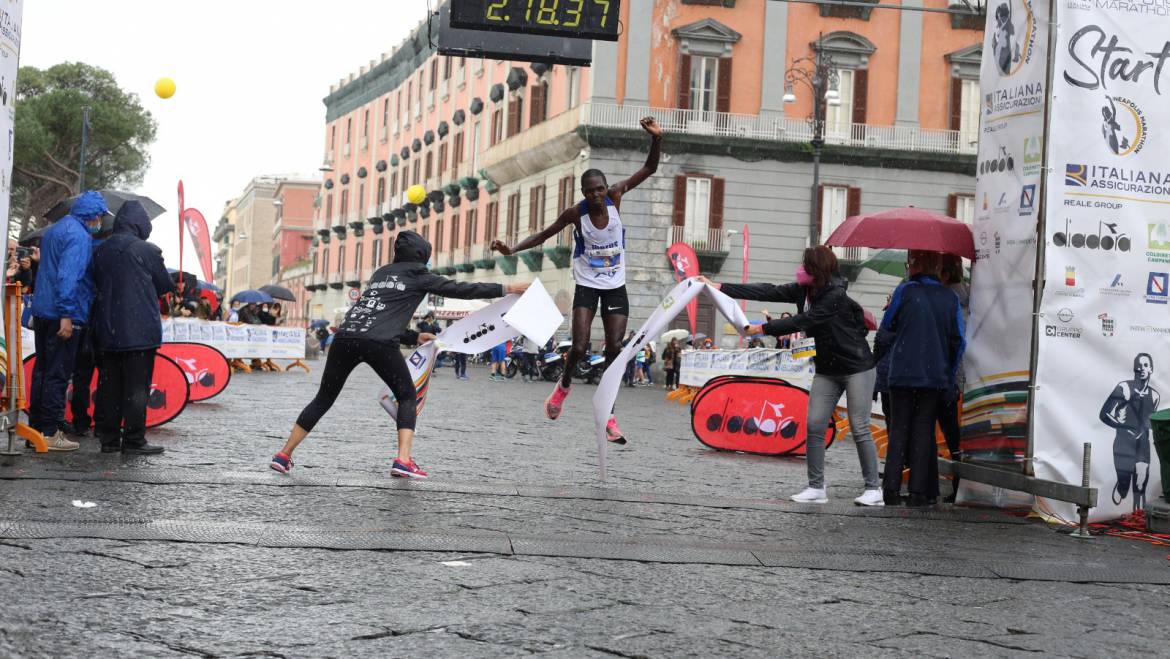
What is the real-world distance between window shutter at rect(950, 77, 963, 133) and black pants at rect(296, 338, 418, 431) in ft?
110

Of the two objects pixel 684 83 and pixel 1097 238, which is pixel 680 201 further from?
pixel 1097 238

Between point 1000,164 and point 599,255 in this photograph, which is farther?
point 599,255

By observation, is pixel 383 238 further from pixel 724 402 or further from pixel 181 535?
pixel 181 535

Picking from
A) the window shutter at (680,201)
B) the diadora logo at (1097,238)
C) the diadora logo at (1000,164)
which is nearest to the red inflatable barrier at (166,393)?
the diadora logo at (1000,164)

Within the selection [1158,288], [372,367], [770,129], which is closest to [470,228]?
[770,129]

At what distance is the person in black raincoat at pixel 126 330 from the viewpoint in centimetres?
930

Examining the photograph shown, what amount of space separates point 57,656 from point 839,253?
122ft

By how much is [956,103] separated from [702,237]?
8.09 meters

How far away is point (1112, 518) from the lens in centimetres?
830

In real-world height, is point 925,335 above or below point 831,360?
above

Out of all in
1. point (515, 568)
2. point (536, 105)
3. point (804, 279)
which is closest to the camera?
point (515, 568)

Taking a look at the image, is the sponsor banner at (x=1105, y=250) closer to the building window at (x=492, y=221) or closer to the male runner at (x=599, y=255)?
the male runner at (x=599, y=255)

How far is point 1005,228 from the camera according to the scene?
8742 mm

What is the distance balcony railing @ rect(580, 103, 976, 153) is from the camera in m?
38.4
